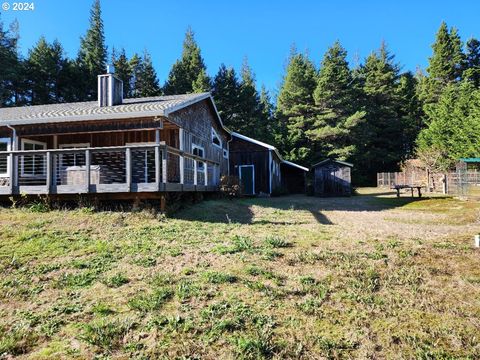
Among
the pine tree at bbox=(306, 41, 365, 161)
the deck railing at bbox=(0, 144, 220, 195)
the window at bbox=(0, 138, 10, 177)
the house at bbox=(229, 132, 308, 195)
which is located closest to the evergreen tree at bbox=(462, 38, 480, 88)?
the pine tree at bbox=(306, 41, 365, 161)

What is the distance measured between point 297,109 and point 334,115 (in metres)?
4.25

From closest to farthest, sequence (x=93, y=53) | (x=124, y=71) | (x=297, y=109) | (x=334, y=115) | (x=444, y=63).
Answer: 1. (x=334, y=115)
2. (x=93, y=53)
3. (x=124, y=71)
4. (x=297, y=109)
5. (x=444, y=63)

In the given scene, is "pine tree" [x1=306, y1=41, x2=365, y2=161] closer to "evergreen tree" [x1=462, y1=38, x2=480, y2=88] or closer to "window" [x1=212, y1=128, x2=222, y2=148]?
"evergreen tree" [x1=462, y1=38, x2=480, y2=88]

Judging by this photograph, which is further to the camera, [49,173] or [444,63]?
[444,63]

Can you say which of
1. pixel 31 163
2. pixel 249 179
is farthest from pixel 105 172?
pixel 249 179

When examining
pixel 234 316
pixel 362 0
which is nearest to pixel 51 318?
pixel 234 316

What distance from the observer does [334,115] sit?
35062mm

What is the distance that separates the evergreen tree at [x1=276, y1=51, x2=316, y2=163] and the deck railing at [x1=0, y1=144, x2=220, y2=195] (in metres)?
22.2

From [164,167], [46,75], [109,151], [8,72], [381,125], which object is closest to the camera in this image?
[164,167]

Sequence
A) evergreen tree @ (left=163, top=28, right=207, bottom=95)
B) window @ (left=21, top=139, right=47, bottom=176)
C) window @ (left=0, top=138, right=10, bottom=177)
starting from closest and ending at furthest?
window @ (left=0, top=138, right=10, bottom=177) → window @ (left=21, top=139, right=47, bottom=176) → evergreen tree @ (left=163, top=28, right=207, bottom=95)

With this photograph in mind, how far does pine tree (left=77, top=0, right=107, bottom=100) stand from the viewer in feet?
107

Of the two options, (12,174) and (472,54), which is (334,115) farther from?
(12,174)

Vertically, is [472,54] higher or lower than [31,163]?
higher

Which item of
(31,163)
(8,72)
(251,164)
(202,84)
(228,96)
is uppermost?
(8,72)
